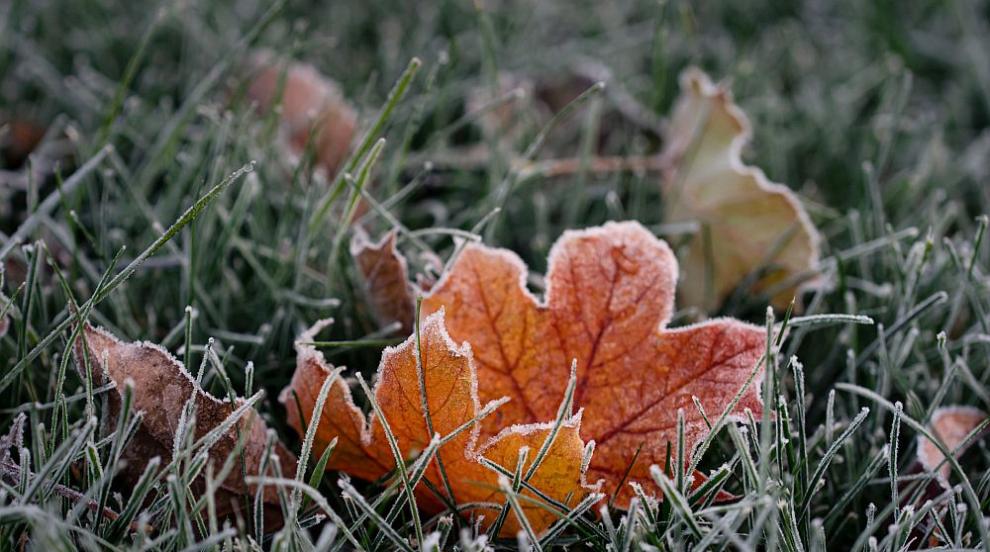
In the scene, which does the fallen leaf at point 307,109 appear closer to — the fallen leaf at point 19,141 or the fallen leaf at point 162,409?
the fallen leaf at point 19,141

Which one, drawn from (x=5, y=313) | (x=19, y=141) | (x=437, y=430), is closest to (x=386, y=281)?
(x=437, y=430)

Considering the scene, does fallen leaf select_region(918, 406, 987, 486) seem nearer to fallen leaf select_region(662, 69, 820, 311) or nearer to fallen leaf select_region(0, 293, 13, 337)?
fallen leaf select_region(662, 69, 820, 311)

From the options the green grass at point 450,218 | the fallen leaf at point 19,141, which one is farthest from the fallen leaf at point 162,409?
the fallen leaf at point 19,141

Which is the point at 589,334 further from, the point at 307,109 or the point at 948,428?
the point at 307,109

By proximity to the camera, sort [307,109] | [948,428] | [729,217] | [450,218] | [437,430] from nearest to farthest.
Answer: [437,430] < [948,428] < [729,217] < [450,218] < [307,109]

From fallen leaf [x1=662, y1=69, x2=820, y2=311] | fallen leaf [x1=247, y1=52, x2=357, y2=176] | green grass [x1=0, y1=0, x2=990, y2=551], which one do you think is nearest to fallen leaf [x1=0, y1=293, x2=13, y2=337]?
green grass [x1=0, y1=0, x2=990, y2=551]

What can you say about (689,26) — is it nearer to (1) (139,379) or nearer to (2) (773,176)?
(2) (773,176)
